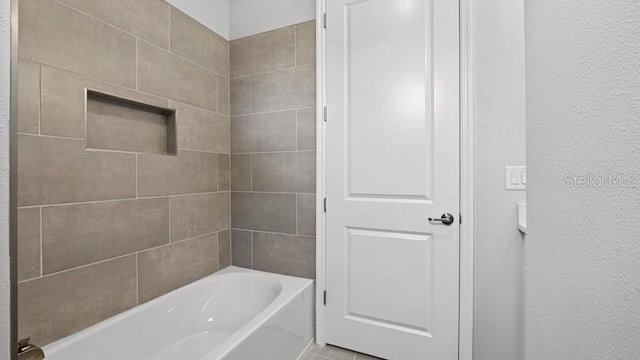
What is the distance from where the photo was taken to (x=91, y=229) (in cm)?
126

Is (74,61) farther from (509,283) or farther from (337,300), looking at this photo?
(509,283)

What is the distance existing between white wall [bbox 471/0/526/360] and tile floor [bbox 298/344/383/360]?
67 centimetres

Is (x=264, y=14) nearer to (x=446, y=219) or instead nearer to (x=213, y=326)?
(x=446, y=219)

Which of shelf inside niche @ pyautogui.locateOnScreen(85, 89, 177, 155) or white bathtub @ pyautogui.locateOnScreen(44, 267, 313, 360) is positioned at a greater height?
shelf inside niche @ pyautogui.locateOnScreen(85, 89, 177, 155)

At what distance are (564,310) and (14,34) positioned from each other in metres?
0.94

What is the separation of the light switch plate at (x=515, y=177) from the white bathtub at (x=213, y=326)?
4.28 feet

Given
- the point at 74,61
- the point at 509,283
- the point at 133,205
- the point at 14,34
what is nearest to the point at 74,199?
the point at 133,205

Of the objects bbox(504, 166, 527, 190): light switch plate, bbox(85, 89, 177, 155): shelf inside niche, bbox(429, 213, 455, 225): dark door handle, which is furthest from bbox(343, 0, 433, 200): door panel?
bbox(85, 89, 177, 155): shelf inside niche

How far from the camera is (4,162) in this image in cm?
37

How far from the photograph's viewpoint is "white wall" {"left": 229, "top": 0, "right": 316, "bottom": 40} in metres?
1.89

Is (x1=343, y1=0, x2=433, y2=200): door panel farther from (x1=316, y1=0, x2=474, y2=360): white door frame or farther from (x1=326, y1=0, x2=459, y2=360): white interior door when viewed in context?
(x1=316, y1=0, x2=474, y2=360): white door frame

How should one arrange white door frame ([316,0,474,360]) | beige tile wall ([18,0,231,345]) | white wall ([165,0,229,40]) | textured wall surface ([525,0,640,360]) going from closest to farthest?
1. textured wall surface ([525,0,640,360])
2. beige tile wall ([18,0,231,345])
3. white door frame ([316,0,474,360])
4. white wall ([165,0,229,40])

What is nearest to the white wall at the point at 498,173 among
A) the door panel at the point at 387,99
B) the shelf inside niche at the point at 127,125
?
the door panel at the point at 387,99

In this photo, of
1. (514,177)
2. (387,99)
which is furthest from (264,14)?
(514,177)
